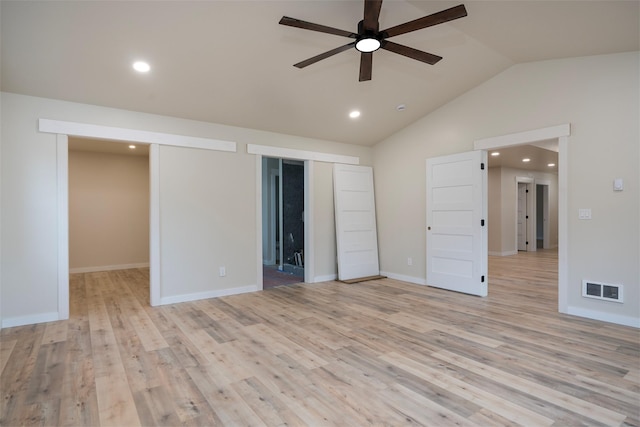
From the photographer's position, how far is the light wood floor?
1.98 m

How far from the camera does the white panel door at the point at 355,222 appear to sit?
5770 mm

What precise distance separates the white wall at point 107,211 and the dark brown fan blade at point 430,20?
6.60 meters

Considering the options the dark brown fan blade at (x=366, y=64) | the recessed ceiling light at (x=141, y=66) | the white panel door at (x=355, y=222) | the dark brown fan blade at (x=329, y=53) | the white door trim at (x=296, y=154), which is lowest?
the white panel door at (x=355, y=222)

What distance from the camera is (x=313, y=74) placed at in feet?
12.9

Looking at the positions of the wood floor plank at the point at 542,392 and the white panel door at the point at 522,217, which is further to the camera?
the white panel door at the point at 522,217

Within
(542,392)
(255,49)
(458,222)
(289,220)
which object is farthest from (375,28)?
(289,220)

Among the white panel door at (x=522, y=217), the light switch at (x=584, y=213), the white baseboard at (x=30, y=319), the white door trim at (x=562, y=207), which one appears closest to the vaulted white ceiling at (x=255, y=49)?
the white door trim at (x=562, y=207)

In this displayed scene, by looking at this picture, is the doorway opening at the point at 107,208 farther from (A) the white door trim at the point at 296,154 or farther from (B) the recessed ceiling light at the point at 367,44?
(B) the recessed ceiling light at the point at 367,44

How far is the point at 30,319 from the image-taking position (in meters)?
3.58

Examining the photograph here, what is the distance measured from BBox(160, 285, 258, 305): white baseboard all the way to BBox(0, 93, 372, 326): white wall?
26 mm

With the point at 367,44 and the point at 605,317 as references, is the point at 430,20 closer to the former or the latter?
the point at 367,44

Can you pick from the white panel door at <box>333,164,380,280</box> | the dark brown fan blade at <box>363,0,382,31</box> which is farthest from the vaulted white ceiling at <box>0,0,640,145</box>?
the white panel door at <box>333,164,380,280</box>

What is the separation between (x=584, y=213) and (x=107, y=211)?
816 centimetres

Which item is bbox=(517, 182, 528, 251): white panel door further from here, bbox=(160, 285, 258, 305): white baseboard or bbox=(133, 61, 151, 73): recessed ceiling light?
bbox=(133, 61, 151, 73): recessed ceiling light
